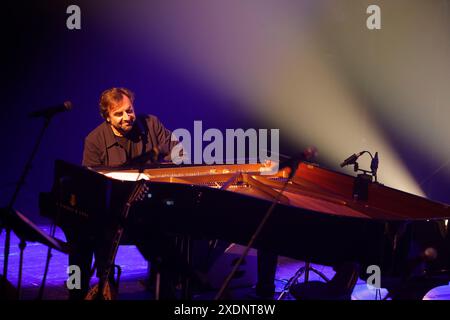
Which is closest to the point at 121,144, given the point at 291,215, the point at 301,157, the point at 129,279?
Answer: the point at 129,279

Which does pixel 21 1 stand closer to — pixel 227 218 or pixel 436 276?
pixel 227 218

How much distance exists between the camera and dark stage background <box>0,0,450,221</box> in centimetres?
704

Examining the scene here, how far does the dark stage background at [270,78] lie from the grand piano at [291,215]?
2.90 meters

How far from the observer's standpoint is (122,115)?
469 centimetres

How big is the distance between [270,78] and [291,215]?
4.44 meters

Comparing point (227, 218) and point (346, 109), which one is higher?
point (346, 109)

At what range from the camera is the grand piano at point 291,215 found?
11.6 feet

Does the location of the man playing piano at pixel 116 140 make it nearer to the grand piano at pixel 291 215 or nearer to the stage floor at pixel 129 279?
the grand piano at pixel 291 215

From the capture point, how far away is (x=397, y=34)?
25.3 ft

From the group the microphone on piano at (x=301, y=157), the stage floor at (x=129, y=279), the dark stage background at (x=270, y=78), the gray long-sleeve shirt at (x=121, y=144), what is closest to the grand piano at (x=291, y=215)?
the gray long-sleeve shirt at (x=121, y=144)

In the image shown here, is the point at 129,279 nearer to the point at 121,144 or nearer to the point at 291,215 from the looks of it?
the point at 121,144
